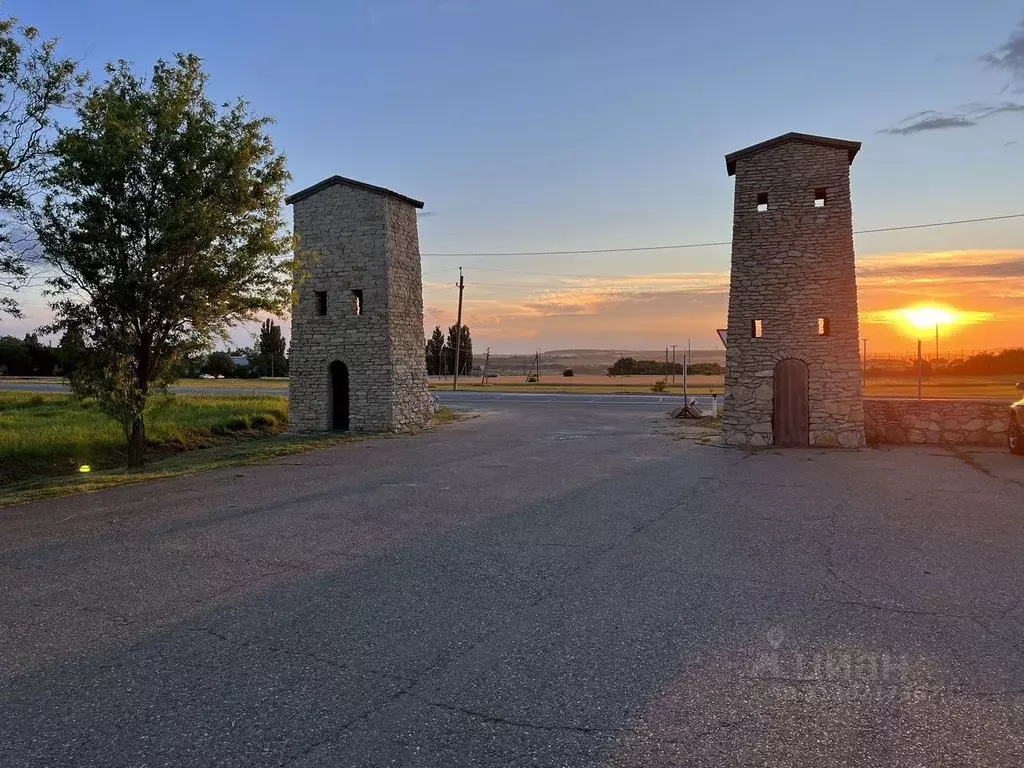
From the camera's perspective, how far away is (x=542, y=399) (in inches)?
1478

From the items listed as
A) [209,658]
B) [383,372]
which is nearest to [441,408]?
[383,372]

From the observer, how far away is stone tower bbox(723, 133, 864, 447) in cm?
1659

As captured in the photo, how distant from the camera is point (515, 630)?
16.9 ft

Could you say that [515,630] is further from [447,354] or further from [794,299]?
[447,354]

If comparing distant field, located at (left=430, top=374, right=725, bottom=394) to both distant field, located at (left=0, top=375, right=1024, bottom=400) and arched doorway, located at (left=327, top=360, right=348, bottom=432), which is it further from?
arched doorway, located at (left=327, top=360, right=348, bottom=432)

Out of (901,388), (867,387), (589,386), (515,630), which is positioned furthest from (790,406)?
(589,386)

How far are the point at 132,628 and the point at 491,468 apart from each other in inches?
340

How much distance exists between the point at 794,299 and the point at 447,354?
57.2m

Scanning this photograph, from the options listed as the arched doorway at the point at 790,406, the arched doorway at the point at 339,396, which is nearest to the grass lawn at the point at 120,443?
A: the arched doorway at the point at 339,396

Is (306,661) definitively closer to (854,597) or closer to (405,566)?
(405,566)

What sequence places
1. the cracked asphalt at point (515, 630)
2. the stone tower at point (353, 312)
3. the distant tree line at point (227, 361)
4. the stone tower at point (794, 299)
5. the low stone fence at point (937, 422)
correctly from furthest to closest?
the distant tree line at point (227, 361) < the stone tower at point (353, 312) < the low stone fence at point (937, 422) < the stone tower at point (794, 299) < the cracked asphalt at point (515, 630)

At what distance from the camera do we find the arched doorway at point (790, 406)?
16.9 m

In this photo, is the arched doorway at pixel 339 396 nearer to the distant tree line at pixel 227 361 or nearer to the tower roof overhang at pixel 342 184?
the tower roof overhang at pixel 342 184

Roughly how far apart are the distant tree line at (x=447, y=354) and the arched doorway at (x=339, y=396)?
4710 centimetres
